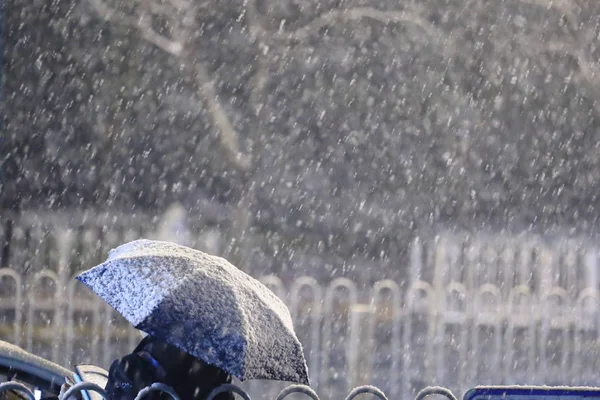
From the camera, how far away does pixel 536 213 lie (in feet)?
49.6

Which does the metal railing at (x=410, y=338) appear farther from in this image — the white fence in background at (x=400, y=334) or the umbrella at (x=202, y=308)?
the umbrella at (x=202, y=308)

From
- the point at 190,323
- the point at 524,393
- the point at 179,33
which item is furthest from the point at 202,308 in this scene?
the point at 179,33

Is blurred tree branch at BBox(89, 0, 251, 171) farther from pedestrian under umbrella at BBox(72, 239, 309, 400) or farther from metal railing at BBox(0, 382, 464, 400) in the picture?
pedestrian under umbrella at BBox(72, 239, 309, 400)

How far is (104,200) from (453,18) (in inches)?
241

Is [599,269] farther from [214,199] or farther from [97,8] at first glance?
[97,8]

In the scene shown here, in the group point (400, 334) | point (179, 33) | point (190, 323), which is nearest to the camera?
point (190, 323)

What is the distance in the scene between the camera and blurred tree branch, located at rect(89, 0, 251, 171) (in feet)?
44.0

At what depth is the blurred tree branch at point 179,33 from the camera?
1340cm

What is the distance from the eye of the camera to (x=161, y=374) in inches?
90.4

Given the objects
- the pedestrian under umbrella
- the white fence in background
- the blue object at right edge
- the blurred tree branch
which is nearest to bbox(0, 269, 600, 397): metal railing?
the white fence in background

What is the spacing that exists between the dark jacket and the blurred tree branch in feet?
36.1

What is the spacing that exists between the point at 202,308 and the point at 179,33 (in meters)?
11.8

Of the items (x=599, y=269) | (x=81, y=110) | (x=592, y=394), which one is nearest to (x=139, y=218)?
(x=81, y=110)

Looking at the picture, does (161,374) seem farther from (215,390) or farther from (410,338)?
(410,338)
